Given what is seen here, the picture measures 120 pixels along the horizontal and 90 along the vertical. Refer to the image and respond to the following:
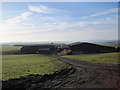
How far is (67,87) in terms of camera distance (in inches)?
612

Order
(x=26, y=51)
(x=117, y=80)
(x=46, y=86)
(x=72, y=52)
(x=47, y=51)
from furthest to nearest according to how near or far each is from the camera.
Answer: (x=26, y=51)
(x=47, y=51)
(x=72, y=52)
(x=117, y=80)
(x=46, y=86)

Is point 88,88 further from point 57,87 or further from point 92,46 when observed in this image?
point 92,46

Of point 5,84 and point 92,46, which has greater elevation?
point 92,46

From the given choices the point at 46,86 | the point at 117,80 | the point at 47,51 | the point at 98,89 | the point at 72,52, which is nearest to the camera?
the point at 98,89

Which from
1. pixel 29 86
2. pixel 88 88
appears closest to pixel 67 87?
pixel 88 88

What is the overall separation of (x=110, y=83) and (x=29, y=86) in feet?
31.7

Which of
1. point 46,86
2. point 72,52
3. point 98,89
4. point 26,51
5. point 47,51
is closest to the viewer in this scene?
point 98,89

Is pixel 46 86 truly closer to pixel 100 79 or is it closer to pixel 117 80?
pixel 100 79

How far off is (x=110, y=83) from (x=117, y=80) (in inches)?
66.3

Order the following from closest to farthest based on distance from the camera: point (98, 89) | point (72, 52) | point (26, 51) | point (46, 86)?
point (98, 89) < point (46, 86) < point (72, 52) < point (26, 51)

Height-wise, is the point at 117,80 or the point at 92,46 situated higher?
the point at 92,46

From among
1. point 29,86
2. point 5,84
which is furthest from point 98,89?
point 5,84

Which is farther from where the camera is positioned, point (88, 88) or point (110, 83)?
point (110, 83)

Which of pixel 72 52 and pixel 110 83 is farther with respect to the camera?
pixel 72 52
